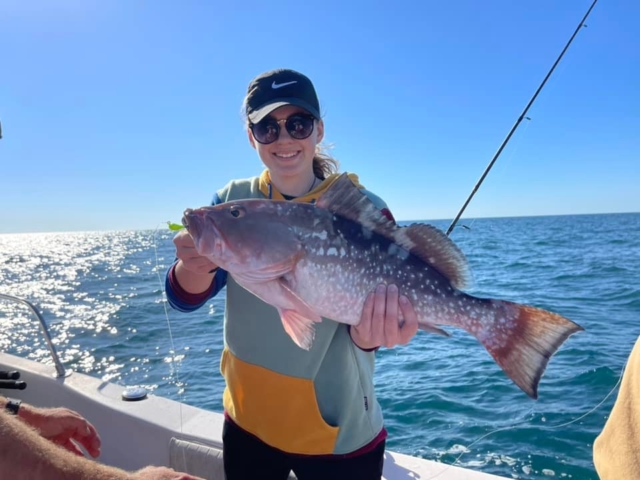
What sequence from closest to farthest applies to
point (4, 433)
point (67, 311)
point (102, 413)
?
point (4, 433), point (102, 413), point (67, 311)

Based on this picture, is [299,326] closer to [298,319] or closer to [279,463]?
[298,319]

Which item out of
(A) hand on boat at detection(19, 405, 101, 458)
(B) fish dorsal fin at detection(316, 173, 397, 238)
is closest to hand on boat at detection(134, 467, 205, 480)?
(A) hand on boat at detection(19, 405, 101, 458)

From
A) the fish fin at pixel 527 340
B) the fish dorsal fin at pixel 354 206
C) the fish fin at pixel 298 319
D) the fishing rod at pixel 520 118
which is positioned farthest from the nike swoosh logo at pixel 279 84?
the fishing rod at pixel 520 118

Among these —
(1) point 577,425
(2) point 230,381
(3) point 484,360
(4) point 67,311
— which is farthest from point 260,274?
(4) point 67,311

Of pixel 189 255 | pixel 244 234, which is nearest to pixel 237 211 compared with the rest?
pixel 244 234

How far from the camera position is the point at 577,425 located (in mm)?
6328

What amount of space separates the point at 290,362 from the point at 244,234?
76 centimetres

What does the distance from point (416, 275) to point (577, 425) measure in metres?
5.39

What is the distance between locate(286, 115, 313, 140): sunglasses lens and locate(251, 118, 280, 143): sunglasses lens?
7 centimetres

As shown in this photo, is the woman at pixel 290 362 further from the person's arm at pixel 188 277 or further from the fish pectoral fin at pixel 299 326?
the fish pectoral fin at pixel 299 326

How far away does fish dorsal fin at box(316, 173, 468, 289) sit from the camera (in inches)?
101

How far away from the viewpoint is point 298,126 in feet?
8.68

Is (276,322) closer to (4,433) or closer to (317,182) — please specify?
(317,182)

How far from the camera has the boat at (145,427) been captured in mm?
3565
